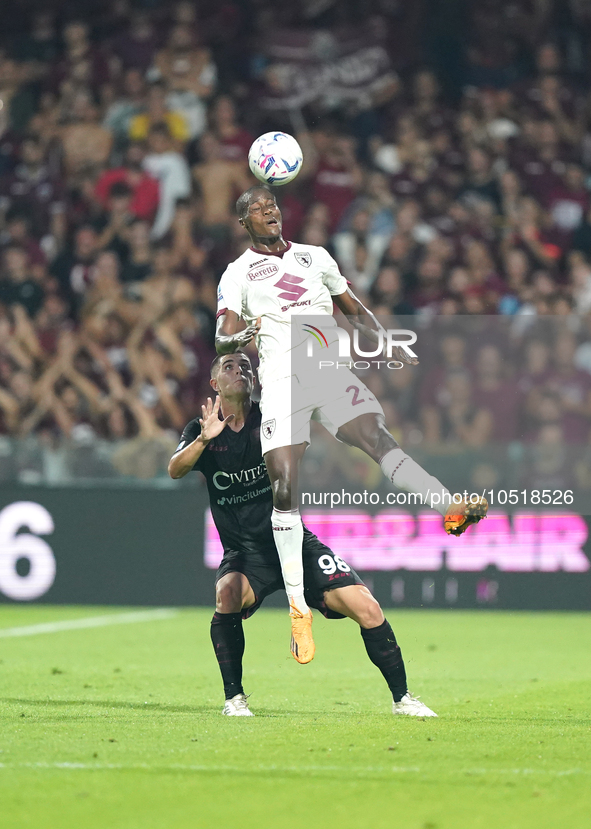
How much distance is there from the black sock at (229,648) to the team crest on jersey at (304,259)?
1.95m

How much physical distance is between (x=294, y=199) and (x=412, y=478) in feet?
28.7

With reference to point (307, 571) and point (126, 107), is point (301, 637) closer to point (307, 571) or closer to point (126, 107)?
point (307, 571)

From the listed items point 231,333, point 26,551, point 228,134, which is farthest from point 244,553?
point 228,134

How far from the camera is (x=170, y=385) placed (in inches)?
513

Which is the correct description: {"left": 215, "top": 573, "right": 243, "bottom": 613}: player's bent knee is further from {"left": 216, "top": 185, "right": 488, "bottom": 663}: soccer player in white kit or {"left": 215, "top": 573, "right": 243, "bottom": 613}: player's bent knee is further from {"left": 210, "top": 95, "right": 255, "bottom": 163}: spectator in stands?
{"left": 210, "top": 95, "right": 255, "bottom": 163}: spectator in stands

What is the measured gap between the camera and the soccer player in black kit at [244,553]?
6.56 m

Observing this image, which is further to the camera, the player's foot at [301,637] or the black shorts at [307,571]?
the black shorts at [307,571]

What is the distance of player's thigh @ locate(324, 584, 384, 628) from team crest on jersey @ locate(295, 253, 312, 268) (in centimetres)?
179

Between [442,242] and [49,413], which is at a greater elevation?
[442,242]

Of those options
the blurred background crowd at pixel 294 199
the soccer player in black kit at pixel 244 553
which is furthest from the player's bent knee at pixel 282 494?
the blurred background crowd at pixel 294 199

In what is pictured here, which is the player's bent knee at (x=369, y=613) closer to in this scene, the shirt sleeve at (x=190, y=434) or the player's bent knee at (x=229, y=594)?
the player's bent knee at (x=229, y=594)

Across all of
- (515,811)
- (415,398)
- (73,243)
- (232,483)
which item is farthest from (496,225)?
(515,811)

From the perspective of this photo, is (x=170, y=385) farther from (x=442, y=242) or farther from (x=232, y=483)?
(x=232, y=483)

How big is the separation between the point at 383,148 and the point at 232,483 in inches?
391
